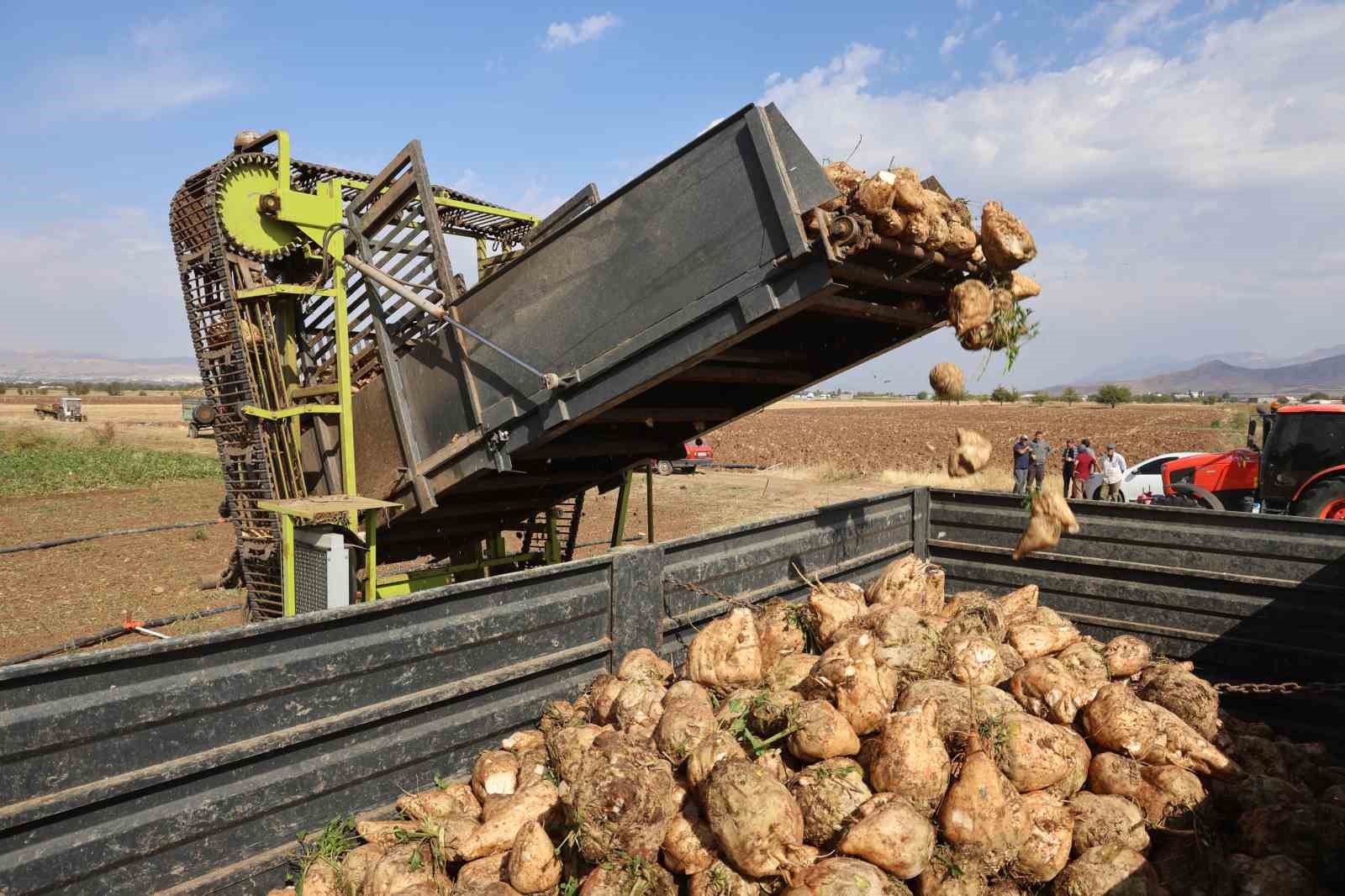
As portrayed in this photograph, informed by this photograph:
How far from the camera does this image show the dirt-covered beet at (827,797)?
9.99ft

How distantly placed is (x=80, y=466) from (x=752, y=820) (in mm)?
29087

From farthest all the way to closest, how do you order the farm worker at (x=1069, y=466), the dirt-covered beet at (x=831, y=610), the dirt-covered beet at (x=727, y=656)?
1. the farm worker at (x=1069, y=466)
2. the dirt-covered beet at (x=831, y=610)
3. the dirt-covered beet at (x=727, y=656)

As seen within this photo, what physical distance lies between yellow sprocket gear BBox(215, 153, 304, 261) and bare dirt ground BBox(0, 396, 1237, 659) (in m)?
4.41

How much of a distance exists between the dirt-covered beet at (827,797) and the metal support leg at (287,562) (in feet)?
10.0

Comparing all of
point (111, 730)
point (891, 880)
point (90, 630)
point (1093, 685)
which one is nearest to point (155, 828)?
point (111, 730)

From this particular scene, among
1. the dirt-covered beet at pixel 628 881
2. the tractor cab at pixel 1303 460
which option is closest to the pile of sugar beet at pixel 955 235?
the dirt-covered beet at pixel 628 881

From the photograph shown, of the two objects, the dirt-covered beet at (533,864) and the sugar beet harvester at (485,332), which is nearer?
the dirt-covered beet at (533,864)

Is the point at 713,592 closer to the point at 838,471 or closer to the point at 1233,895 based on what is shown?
the point at 1233,895

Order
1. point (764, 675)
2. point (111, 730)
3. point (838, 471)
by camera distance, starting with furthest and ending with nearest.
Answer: point (838, 471), point (764, 675), point (111, 730)

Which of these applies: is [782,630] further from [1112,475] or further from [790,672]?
[1112,475]

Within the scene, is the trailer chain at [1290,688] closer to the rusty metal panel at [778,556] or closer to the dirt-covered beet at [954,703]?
the dirt-covered beet at [954,703]

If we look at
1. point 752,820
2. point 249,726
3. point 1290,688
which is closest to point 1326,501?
point 1290,688

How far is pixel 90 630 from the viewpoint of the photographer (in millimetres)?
8750

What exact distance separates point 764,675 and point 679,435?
2318 millimetres
